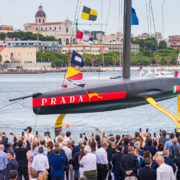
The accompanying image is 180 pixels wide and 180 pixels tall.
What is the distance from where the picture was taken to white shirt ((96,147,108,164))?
358 inches

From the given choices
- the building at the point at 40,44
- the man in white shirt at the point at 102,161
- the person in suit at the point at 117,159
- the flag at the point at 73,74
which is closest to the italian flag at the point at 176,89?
the flag at the point at 73,74

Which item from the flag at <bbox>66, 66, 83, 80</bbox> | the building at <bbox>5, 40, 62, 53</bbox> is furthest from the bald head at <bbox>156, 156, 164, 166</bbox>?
the building at <bbox>5, 40, 62, 53</bbox>

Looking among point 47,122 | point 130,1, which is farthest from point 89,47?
point 130,1

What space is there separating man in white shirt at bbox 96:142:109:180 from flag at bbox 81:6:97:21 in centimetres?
465

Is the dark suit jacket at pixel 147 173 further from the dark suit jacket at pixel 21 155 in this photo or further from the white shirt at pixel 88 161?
the dark suit jacket at pixel 21 155

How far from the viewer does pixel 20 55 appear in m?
160

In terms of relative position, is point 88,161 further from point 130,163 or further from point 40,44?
point 40,44

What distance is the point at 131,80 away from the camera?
1294 cm

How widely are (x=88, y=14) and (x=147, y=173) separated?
596 centimetres

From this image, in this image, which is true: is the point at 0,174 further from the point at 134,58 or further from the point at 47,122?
the point at 134,58

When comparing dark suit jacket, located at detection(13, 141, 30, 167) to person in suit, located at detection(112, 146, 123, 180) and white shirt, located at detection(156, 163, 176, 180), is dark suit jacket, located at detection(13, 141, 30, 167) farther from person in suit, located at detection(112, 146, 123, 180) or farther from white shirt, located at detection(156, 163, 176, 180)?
white shirt, located at detection(156, 163, 176, 180)

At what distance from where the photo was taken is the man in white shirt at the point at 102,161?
9.11 m

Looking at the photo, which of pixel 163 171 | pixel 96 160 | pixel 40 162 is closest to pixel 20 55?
pixel 96 160

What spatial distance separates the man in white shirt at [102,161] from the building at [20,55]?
152m
